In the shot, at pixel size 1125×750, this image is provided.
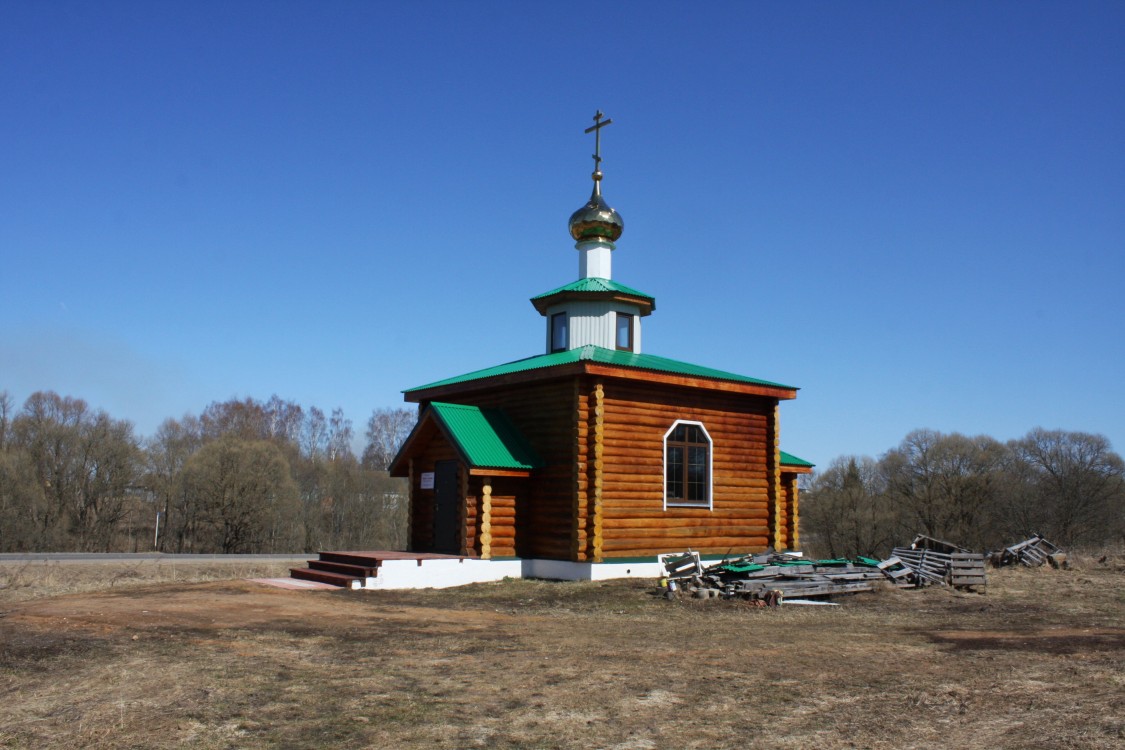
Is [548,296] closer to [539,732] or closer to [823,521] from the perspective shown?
[539,732]

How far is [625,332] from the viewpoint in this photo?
2364 centimetres

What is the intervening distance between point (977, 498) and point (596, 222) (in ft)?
115

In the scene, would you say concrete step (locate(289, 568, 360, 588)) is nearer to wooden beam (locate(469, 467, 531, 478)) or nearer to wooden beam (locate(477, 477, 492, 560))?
wooden beam (locate(477, 477, 492, 560))

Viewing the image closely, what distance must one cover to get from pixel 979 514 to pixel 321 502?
3748 centimetres

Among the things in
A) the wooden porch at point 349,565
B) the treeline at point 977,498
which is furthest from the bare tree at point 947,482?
the wooden porch at point 349,565

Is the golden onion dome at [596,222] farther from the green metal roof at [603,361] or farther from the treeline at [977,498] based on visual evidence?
the treeline at [977,498]

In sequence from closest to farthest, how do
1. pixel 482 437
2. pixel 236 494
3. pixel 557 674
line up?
1. pixel 557 674
2. pixel 482 437
3. pixel 236 494

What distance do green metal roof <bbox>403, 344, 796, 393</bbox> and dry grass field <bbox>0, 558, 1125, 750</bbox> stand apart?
19.2ft

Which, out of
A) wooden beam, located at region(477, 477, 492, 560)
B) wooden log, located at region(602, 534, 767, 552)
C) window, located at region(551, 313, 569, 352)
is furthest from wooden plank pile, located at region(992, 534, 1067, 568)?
wooden beam, located at region(477, 477, 492, 560)

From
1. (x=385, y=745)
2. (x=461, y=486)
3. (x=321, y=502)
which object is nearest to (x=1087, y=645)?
(x=385, y=745)

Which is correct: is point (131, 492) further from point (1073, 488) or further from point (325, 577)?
point (1073, 488)

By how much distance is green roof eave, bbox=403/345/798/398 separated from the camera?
19.8 metres

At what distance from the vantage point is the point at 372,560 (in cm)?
1856

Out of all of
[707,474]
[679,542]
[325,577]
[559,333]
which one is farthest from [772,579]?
[559,333]
